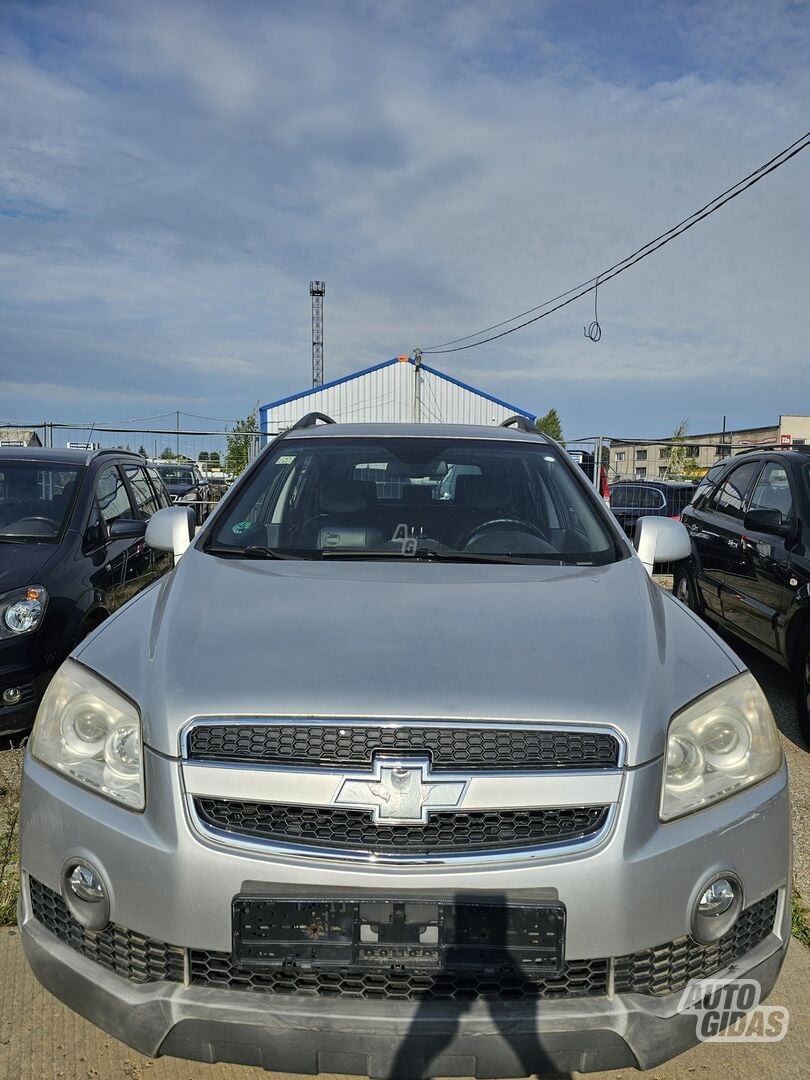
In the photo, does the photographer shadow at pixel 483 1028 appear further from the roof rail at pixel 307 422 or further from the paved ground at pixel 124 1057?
the roof rail at pixel 307 422

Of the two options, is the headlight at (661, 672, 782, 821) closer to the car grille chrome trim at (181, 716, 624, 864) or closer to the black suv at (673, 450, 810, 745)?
the car grille chrome trim at (181, 716, 624, 864)

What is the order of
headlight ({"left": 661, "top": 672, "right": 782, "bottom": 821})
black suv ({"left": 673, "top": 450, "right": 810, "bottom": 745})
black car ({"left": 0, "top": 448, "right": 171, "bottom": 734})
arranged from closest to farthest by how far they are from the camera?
headlight ({"left": 661, "top": 672, "right": 782, "bottom": 821}), black car ({"left": 0, "top": 448, "right": 171, "bottom": 734}), black suv ({"left": 673, "top": 450, "right": 810, "bottom": 745})

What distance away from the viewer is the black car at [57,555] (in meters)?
4.27

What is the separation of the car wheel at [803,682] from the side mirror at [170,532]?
336 cm

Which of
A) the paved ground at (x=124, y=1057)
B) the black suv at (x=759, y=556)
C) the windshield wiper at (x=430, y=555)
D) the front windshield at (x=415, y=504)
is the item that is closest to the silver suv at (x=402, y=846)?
the paved ground at (x=124, y=1057)

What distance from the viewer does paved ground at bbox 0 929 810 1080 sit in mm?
2248

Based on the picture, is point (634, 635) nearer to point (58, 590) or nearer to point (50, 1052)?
point (50, 1052)

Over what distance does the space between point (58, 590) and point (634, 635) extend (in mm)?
3324

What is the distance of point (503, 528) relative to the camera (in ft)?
10.7

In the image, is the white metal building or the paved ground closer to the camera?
the paved ground

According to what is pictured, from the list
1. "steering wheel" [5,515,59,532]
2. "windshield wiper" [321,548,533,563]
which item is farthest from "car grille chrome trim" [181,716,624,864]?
"steering wheel" [5,515,59,532]

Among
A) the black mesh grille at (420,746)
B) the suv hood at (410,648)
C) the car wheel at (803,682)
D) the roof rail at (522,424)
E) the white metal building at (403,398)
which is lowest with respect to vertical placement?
the car wheel at (803,682)

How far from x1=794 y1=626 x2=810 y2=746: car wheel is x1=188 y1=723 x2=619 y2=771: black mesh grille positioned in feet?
10.7

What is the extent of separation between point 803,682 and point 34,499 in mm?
4607
